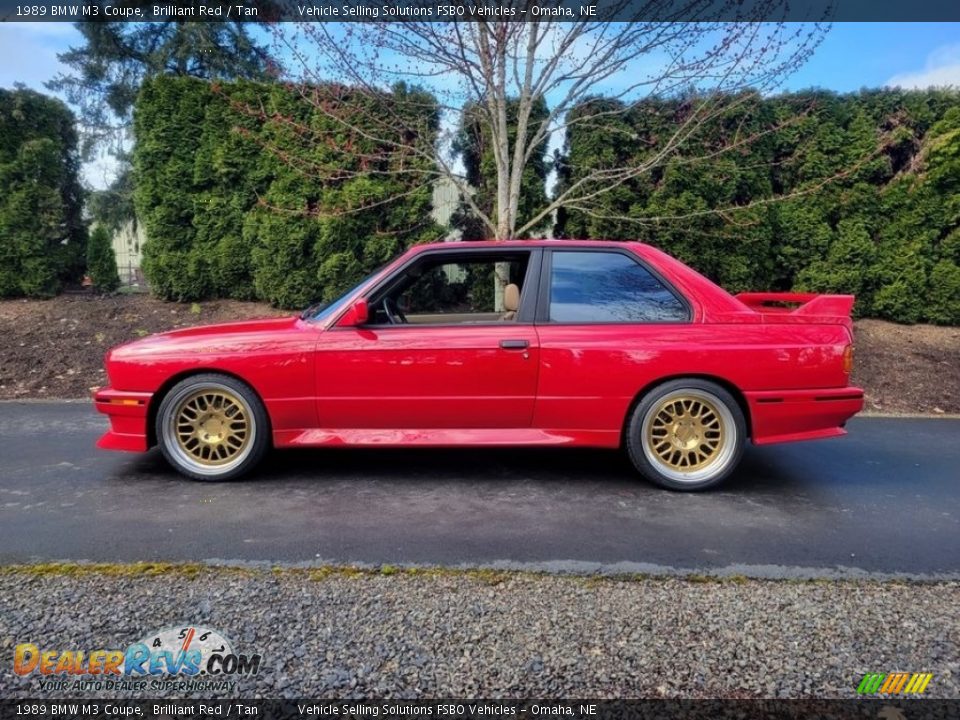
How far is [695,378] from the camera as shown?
354cm

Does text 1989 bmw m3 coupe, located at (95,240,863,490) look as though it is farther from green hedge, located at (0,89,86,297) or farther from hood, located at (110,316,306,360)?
green hedge, located at (0,89,86,297)

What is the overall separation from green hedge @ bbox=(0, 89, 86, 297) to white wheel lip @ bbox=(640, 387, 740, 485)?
8954mm

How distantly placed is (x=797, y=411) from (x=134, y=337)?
24.7 feet

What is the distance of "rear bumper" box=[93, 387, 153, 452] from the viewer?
3.51 m

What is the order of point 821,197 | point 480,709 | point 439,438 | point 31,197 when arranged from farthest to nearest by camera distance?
point 31,197 → point 821,197 → point 439,438 → point 480,709

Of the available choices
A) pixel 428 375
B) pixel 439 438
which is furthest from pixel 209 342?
pixel 439 438

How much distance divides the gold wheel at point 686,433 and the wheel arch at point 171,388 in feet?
7.88

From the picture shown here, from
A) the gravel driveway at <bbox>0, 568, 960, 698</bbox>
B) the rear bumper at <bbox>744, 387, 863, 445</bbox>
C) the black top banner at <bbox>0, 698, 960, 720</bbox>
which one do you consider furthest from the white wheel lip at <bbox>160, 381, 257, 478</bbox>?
the rear bumper at <bbox>744, 387, 863, 445</bbox>

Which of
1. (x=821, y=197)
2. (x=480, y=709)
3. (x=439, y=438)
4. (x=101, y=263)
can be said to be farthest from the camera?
(x=101, y=263)

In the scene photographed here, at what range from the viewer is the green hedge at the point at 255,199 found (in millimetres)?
7699

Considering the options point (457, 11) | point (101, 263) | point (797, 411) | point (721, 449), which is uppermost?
point (457, 11)

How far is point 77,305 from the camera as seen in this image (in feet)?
27.1

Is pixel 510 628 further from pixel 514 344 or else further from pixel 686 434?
pixel 686 434

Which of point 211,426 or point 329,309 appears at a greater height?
point 329,309
